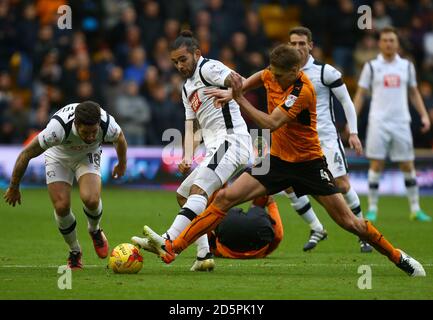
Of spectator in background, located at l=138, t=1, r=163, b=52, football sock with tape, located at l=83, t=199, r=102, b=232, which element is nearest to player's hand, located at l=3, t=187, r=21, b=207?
football sock with tape, located at l=83, t=199, r=102, b=232

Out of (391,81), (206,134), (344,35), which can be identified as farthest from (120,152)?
(344,35)

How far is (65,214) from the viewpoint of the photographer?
9.96 m

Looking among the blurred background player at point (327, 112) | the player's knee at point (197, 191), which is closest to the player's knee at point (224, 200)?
the player's knee at point (197, 191)

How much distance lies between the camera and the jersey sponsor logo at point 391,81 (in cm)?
1528

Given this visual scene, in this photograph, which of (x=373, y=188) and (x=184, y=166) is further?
(x=373, y=188)

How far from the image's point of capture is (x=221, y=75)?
9922 millimetres

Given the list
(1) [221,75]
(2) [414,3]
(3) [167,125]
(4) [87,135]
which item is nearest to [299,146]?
(1) [221,75]

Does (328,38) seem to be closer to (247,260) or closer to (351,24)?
(351,24)

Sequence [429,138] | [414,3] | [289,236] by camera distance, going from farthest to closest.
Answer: [414,3] → [429,138] → [289,236]

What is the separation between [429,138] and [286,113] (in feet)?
41.9

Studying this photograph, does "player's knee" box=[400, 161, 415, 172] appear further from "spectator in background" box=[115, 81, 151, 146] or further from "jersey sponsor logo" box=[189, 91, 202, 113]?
"spectator in background" box=[115, 81, 151, 146]

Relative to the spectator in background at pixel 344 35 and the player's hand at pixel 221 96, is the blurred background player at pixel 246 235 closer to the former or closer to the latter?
the player's hand at pixel 221 96

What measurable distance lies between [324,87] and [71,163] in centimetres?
330

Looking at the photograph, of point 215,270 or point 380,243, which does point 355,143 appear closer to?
point 380,243
